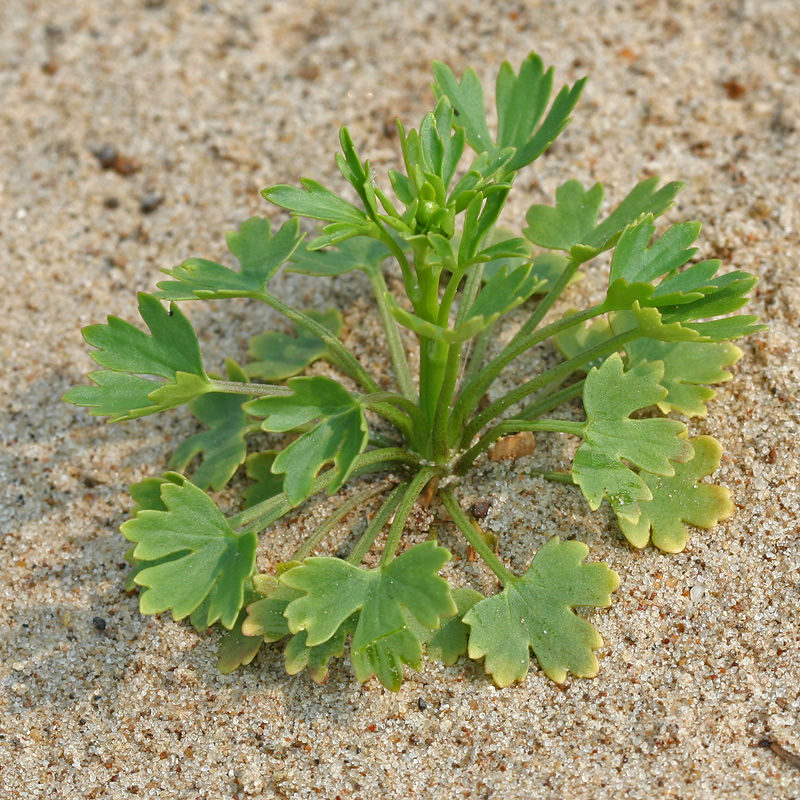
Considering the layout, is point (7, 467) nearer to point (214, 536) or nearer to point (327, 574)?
point (214, 536)

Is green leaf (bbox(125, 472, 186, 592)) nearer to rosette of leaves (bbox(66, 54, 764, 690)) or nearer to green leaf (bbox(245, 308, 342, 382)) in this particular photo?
rosette of leaves (bbox(66, 54, 764, 690))

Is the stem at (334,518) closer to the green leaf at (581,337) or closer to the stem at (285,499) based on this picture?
the stem at (285,499)

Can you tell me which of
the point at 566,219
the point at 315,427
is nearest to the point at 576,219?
the point at 566,219

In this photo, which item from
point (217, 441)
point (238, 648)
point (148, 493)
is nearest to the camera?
point (238, 648)

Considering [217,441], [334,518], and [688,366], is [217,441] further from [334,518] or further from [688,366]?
[688,366]

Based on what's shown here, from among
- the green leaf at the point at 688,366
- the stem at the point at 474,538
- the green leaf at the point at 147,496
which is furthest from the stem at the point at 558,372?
the green leaf at the point at 147,496

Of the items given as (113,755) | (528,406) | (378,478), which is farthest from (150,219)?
(113,755)

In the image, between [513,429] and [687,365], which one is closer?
[513,429]
